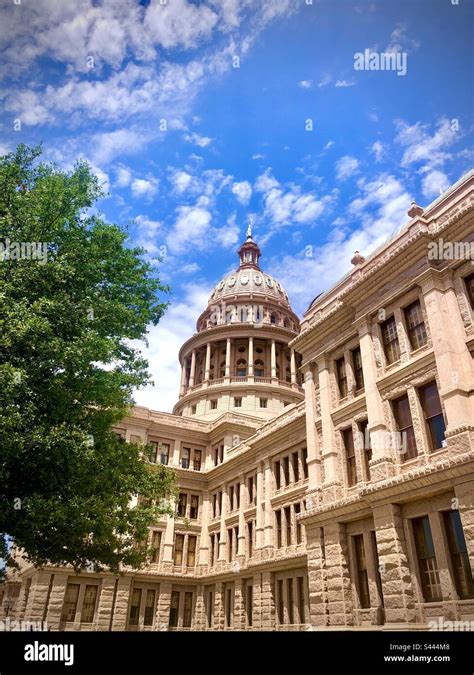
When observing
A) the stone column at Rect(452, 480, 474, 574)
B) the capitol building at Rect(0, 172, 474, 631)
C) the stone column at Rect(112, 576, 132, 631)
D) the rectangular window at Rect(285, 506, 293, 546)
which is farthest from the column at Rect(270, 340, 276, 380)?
the stone column at Rect(452, 480, 474, 574)

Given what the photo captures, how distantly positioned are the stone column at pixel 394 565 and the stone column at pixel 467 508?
268 centimetres

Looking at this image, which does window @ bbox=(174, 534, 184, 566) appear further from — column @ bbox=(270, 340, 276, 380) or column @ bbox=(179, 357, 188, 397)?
column @ bbox=(179, 357, 188, 397)

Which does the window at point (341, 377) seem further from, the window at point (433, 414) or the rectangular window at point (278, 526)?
the rectangular window at point (278, 526)

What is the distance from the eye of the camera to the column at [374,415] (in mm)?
18750

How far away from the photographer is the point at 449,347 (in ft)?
58.0

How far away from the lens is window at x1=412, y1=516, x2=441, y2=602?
15977 mm

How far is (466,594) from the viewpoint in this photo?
1516 centimetres

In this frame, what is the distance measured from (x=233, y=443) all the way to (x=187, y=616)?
47.9 feet

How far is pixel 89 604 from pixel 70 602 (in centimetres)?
142

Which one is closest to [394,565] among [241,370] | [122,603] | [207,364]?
[122,603]

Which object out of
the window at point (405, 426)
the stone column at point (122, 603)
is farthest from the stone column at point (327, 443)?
the stone column at point (122, 603)

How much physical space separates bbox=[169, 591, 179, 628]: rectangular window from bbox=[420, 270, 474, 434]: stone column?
105 feet
